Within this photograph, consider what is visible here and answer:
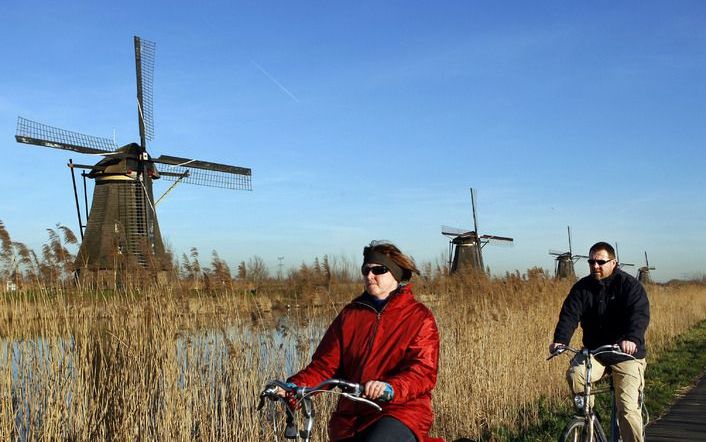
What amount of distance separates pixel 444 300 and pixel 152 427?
4784 mm

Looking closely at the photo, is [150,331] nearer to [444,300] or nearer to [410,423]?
[410,423]

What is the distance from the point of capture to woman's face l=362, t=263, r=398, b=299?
133 inches

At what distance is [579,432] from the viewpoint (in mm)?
4531

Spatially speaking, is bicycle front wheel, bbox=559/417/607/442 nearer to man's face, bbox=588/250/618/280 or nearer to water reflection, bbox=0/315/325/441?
man's face, bbox=588/250/618/280

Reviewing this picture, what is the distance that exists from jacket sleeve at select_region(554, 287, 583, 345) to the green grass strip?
2340mm

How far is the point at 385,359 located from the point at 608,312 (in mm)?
2537

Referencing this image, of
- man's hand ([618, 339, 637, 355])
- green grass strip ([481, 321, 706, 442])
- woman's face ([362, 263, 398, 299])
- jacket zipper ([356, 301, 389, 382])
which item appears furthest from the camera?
green grass strip ([481, 321, 706, 442])

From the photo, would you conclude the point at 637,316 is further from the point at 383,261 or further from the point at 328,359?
the point at 328,359

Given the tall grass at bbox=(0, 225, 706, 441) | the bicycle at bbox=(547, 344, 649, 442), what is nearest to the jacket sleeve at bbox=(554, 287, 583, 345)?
the bicycle at bbox=(547, 344, 649, 442)

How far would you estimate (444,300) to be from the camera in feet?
31.0

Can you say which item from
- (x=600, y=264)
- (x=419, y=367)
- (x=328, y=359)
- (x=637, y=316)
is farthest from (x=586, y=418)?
(x=328, y=359)

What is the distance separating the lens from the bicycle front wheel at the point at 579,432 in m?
4.40

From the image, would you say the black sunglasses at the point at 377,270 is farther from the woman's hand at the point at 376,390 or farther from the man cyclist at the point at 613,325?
the man cyclist at the point at 613,325

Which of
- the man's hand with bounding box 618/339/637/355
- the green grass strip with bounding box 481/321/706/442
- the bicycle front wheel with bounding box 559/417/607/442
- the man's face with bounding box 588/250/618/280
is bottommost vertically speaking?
the green grass strip with bounding box 481/321/706/442
